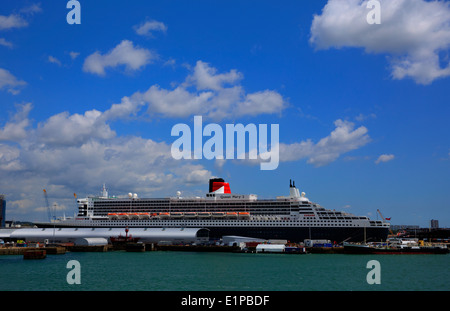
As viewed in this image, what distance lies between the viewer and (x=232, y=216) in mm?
85812

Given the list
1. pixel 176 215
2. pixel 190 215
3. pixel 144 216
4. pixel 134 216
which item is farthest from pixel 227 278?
A: pixel 134 216

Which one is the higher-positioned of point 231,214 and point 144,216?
point 231,214

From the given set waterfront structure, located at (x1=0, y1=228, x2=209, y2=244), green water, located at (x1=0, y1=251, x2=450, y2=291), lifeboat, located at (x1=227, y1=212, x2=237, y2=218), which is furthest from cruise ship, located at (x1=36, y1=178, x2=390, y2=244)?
green water, located at (x1=0, y1=251, x2=450, y2=291)

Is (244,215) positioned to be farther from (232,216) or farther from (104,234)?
(104,234)

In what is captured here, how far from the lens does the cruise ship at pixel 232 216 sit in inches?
3091

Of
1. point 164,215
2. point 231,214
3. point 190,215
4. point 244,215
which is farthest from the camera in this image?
point 164,215

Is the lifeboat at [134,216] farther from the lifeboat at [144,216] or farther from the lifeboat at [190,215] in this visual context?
the lifeboat at [190,215]

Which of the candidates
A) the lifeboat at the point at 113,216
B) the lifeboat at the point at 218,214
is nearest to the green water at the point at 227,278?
the lifeboat at the point at 218,214

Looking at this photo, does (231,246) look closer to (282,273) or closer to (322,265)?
(322,265)
